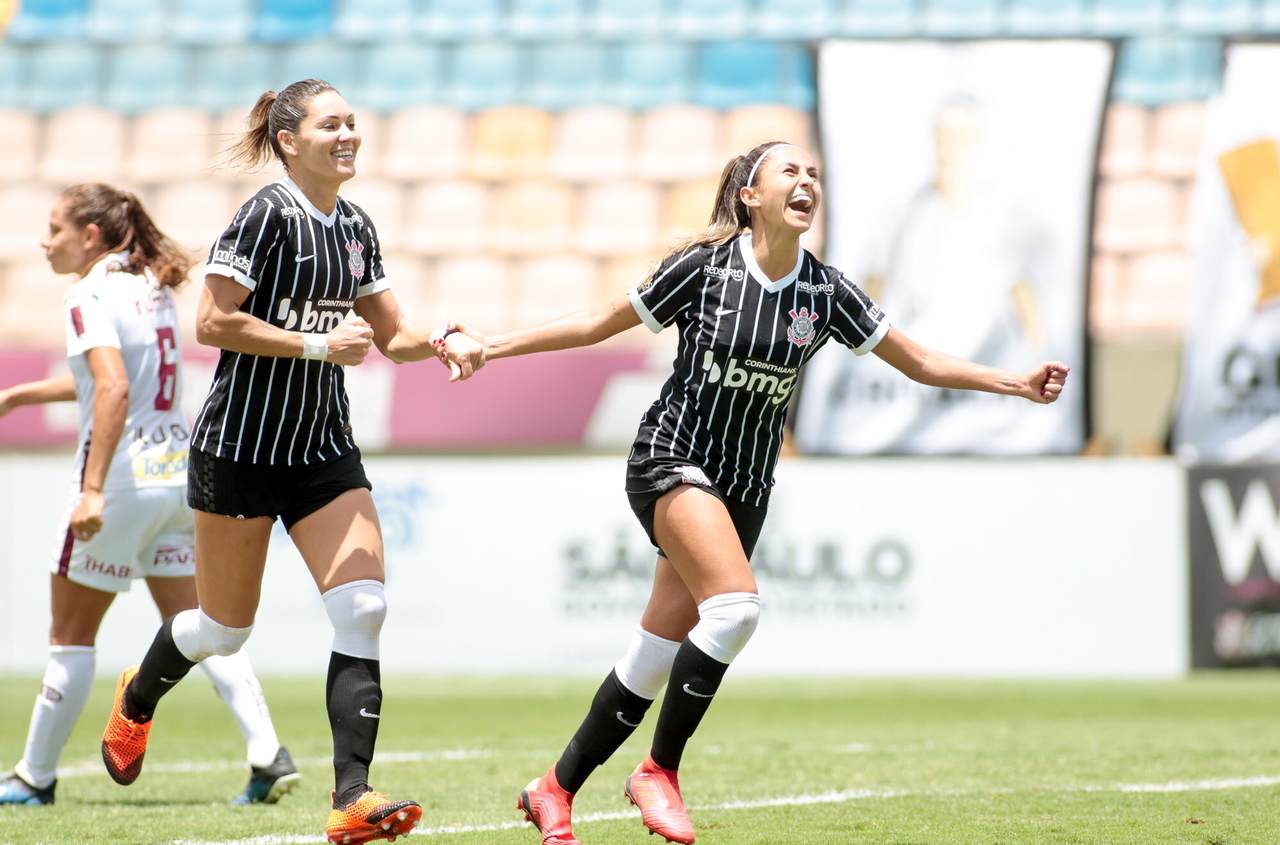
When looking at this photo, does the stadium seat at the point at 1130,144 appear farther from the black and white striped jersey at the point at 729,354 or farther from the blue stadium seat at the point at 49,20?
the black and white striped jersey at the point at 729,354

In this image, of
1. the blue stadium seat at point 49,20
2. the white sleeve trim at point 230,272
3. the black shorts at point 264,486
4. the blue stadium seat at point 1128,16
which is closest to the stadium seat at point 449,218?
the blue stadium seat at point 49,20

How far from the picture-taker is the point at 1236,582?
1102cm

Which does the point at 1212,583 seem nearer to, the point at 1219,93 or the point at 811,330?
the point at 1219,93

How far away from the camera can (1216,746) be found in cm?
723

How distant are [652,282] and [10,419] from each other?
9315 mm

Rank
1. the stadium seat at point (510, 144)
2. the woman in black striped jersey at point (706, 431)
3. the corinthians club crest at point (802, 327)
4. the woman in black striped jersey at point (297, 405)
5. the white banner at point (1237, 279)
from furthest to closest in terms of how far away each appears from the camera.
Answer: the stadium seat at point (510, 144)
the white banner at point (1237, 279)
the corinthians club crest at point (802, 327)
the woman in black striped jersey at point (706, 431)
the woman in black striped jersey at point (297, 405)

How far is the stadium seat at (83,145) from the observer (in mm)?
14977

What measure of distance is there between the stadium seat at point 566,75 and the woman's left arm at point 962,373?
10.3 m

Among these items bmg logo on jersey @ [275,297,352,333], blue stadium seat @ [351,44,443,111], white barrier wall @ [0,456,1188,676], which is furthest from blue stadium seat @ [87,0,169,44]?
bmg logo on jersey @ [275,297,352,333]

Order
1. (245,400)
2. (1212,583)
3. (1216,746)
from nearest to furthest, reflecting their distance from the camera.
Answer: (245,400) < (1216,746) < (1212,583)

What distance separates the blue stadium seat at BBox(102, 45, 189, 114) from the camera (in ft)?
50.1

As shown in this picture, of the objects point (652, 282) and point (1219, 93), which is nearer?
point (652, 282)

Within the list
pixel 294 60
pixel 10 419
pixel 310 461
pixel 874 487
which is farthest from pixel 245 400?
pixel 294 60

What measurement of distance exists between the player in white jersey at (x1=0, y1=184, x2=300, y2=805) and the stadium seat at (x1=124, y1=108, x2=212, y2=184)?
942cm
